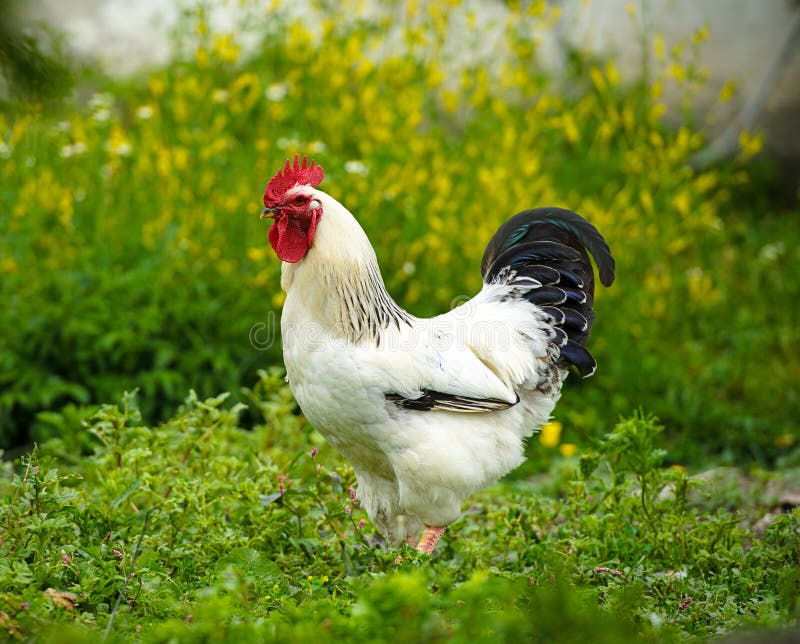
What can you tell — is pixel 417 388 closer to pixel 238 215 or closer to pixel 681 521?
pixel 681 521

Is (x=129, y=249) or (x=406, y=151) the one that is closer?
(x=129, y=249)

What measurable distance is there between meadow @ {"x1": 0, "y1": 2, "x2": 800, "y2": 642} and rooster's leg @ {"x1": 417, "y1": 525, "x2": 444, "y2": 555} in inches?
4.6

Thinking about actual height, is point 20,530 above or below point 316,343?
below

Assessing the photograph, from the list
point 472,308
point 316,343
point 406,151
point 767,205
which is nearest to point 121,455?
point 316,343

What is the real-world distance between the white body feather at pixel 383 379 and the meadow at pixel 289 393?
299mm

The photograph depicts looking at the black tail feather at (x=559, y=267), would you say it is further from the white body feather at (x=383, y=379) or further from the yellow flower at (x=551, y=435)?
the yellow flower at (x=551, y=435)

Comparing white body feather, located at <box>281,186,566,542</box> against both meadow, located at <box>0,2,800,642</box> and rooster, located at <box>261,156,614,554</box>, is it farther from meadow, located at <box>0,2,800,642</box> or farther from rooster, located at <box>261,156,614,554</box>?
meadow, located at <box>0,2,800,642</box>

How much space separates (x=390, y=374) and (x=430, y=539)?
803mm

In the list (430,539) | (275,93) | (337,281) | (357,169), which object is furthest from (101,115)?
(430,539)

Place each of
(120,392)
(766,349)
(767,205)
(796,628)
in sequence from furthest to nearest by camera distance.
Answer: (767,205) → (766,349) → (120,392) → (796,628)

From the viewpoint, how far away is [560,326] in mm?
4020

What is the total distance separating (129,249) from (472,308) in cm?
297

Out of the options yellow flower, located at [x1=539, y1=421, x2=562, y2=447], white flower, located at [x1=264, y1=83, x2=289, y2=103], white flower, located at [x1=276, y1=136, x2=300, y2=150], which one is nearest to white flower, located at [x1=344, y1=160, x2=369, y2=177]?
white flower, located at [x1=276, y1=136, x2=300, y2=150]

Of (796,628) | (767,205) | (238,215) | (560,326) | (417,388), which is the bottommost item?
(796,628)
